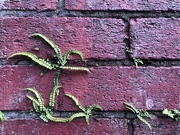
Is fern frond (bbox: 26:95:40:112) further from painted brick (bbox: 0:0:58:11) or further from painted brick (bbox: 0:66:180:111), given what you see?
painted brick (bbox: 0:0:58:11)

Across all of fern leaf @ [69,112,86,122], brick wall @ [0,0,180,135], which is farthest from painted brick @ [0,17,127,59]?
fern leaf @ [69,112,86,122]

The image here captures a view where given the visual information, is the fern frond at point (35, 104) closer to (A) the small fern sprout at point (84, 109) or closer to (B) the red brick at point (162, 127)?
(A) the small fern sprout at point (84, 109)

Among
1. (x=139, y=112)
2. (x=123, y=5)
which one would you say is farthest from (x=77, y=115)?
(x=123, y=5)

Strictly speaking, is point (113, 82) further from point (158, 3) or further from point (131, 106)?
point (158, 3)

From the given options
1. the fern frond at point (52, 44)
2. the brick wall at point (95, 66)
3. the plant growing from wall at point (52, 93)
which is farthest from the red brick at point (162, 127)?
the fern frond at point (52, 44)

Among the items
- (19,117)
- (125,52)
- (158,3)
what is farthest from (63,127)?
(158,3)

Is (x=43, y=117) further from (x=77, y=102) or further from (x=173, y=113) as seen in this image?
(x=173, y=113)
